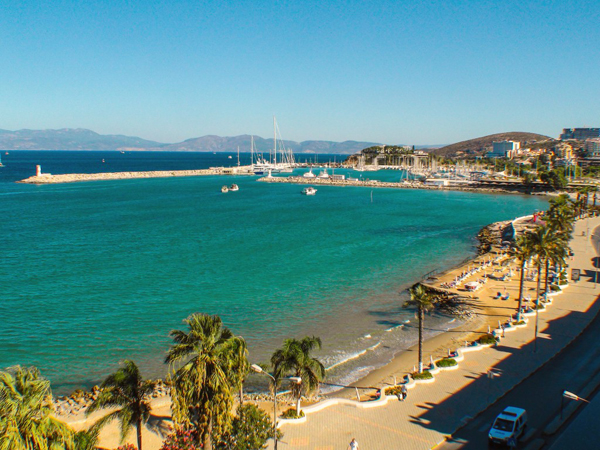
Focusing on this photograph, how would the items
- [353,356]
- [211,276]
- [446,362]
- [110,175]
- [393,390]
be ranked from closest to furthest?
[393,390], [446,362], [353,356], [211,276], [110,175]

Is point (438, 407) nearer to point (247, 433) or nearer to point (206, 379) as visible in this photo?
point (247, 433)

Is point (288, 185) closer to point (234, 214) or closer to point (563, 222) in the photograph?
point (234, 214)

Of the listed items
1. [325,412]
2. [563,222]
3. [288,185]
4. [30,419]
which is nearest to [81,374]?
[325,412]

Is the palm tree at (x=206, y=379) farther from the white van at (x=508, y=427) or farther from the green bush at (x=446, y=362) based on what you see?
the green bush at (x=446, y=362)

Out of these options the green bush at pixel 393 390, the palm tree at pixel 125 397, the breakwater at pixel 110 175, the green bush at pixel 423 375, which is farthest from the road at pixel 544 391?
the breakwater at pixel 110 175

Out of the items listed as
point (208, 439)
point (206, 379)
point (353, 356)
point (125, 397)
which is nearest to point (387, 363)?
point (353, 356)

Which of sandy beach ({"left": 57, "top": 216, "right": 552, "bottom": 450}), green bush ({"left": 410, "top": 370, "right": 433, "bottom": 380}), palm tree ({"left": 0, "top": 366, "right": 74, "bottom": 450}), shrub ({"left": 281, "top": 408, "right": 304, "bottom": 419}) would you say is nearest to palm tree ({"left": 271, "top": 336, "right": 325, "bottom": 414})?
shrub ({"left": 281, "top": 408, "right": 304, "bottom": 419})

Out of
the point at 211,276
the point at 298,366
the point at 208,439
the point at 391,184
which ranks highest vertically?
the point at 391,184
